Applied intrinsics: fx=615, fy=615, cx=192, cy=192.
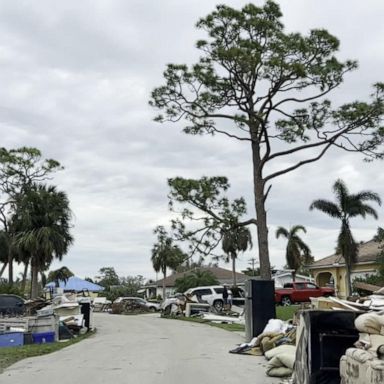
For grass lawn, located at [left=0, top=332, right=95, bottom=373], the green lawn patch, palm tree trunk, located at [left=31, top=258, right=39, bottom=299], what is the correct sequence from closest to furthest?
grass lawn, located at [left=0, top=332, right=95, bottom=373] → the green lawn patch → palm tree trunk, located at [left=31, top=258, right=39, bottom=299]

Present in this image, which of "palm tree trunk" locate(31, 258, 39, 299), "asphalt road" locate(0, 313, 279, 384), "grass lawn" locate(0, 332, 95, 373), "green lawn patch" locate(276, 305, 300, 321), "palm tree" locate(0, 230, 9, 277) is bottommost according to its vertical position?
"asphalt road" locate(0, 313, 279, 384)

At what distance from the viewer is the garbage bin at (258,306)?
680 inches

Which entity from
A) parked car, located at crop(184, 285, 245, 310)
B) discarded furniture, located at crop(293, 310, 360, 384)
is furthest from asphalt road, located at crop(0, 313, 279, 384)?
parked car, located at crop(184, 285, 245, 310)

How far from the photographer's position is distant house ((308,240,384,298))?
4332 cm

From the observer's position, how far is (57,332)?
2108cm

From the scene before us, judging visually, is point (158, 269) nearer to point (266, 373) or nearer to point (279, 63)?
point (279, 63)

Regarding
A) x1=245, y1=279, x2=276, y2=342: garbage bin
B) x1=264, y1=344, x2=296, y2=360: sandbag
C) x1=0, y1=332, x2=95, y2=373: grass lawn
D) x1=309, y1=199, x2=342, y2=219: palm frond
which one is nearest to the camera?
x1=264, y1=344, x2=296, y2=360: sandbag

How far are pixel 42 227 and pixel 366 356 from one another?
34.6m

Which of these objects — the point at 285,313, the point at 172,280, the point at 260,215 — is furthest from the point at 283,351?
the point at 172,280

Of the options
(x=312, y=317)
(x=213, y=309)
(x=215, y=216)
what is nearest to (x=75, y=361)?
(x=312, y=317)

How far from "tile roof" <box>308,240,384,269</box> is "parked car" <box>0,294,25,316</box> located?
23111 millimetres

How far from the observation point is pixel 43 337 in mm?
20391

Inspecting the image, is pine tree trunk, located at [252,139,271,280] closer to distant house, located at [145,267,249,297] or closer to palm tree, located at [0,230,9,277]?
palm tree, located at [0,230,9,277]

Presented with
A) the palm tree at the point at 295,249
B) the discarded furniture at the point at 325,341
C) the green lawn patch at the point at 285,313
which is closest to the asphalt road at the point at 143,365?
the discarded furniture at the point at 325,341
